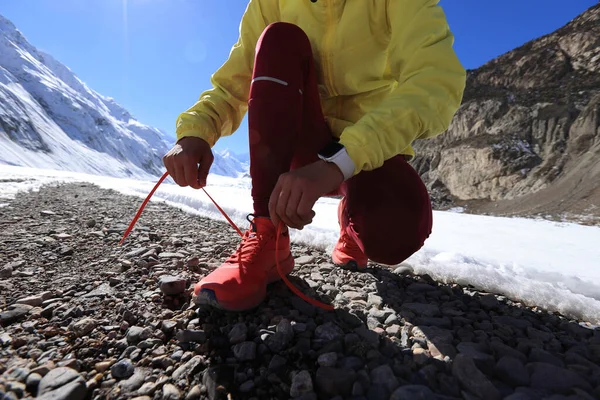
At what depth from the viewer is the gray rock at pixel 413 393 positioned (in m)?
0.85

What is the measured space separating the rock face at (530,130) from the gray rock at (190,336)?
71.6 feet

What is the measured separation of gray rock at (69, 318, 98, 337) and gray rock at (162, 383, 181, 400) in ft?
1.66

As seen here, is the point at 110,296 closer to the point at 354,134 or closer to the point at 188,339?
the point at 188,339

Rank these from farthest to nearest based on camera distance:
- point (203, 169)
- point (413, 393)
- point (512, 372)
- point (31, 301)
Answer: point (203, 169) < point (31, 301) < point (512, 372) < point (413, 393)

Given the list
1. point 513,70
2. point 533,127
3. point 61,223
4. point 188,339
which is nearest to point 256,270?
point 188,339

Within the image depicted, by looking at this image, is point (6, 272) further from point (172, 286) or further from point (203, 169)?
point (203, 169)

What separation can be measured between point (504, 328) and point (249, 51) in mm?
2120

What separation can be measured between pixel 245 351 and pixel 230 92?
1.52 metres

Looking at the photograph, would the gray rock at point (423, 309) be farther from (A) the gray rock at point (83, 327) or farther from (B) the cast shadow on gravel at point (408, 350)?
(A) the gray rock at point (83, 327)

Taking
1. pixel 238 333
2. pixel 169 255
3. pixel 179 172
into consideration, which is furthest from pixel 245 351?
pixel 169 255

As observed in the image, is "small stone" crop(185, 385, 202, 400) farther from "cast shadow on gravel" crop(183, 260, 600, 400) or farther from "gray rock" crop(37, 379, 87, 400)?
"gray rock" crop(37, 379, 87, 400)

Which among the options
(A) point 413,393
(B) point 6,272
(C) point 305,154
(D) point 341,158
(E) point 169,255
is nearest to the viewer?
(A) point 413,393

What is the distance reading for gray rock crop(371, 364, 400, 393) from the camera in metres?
0.92

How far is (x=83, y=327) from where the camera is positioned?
1188 millimetres
